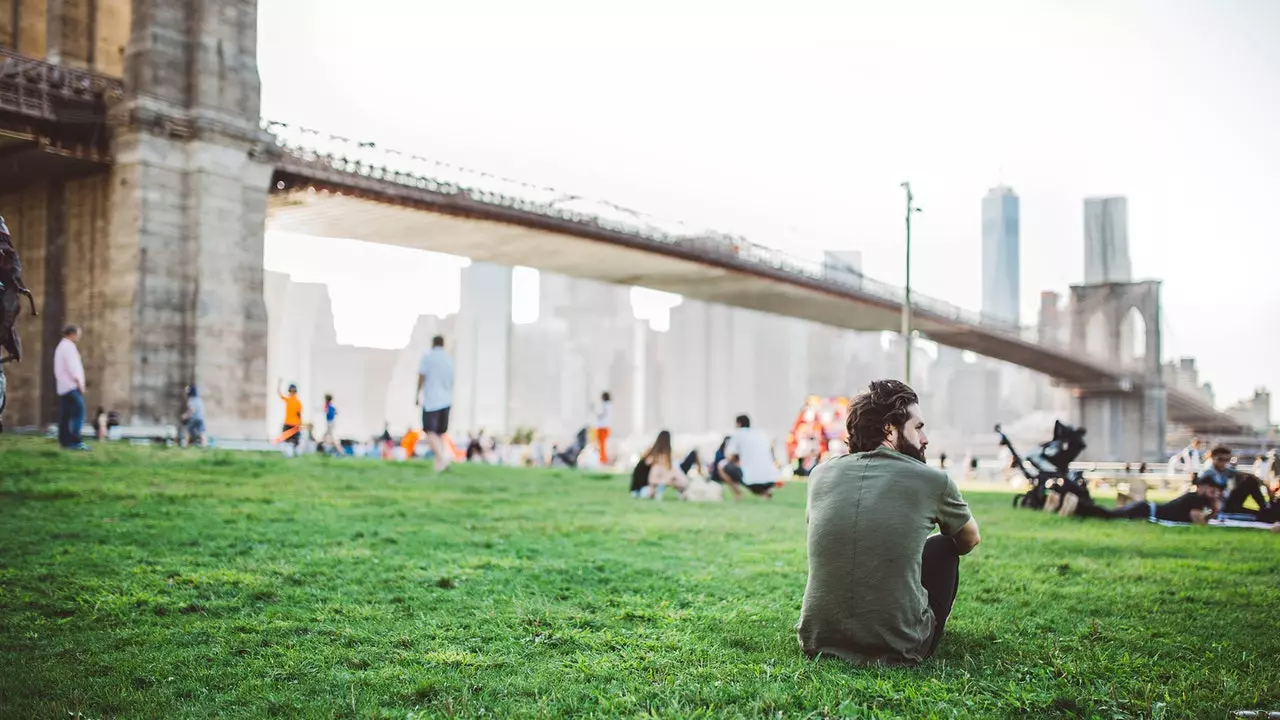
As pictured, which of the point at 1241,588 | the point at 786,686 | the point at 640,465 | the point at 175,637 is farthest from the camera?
the point at 640,465

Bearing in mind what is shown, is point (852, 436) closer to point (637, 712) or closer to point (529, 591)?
point (637, 712)

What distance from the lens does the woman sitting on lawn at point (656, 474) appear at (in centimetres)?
1027

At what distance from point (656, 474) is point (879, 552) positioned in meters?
7.25

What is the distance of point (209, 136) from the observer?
714 inches

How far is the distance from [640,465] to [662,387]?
126914 millimetres

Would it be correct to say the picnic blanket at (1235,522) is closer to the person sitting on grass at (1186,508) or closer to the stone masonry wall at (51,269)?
the person sitting on grass at (1186,508)

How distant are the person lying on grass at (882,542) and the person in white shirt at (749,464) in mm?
7689

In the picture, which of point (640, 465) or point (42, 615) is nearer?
point (42, 615)

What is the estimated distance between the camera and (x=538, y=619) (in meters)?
3.95

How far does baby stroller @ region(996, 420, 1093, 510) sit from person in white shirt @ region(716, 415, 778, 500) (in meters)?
2.54

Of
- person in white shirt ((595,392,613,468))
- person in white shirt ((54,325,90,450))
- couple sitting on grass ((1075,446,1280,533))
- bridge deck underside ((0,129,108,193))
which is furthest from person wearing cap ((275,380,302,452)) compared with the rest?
couple sitting on grass ((1075,446,1280,533))

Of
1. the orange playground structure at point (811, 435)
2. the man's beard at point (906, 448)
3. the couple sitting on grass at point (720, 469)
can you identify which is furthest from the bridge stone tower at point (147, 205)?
the man's beard at point (906, 448)

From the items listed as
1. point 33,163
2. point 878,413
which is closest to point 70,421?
point 33,163

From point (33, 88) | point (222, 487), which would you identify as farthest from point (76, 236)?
point (222, 487)
